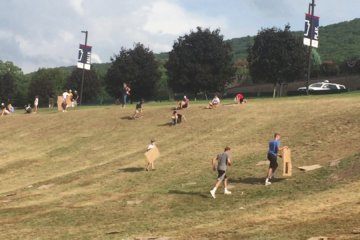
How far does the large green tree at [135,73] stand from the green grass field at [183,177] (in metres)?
41.0

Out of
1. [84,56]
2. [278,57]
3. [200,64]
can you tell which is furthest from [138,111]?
[200,64]

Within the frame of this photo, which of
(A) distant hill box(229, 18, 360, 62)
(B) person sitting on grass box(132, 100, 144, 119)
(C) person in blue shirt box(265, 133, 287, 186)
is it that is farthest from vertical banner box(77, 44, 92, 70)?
(A) distant hill box(229, 18, 360, 62)

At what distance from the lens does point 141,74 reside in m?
86.9

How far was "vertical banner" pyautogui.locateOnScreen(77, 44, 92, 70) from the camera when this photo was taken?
188 ft

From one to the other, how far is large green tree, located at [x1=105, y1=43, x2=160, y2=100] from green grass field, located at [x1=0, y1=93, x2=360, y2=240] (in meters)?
41.0

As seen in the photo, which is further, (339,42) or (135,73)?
(339,42)

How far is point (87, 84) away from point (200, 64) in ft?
173

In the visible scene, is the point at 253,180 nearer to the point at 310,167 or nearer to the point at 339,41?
the point at 310,167

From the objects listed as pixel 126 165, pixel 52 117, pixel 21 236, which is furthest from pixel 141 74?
pixel 21 236

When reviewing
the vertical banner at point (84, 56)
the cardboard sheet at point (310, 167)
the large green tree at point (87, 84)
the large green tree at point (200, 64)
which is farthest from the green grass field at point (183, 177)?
the large green tree at point (87, 84)

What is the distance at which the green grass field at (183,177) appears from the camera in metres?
16.3

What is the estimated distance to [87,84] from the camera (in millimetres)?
122875

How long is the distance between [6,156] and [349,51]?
113 m

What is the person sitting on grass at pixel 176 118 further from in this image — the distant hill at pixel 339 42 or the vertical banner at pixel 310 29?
the distant hill at pixel 339 42
